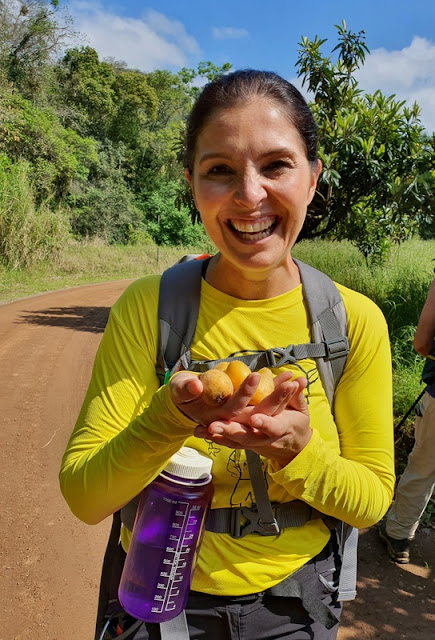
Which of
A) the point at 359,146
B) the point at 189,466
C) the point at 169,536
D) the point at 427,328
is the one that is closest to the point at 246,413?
the point at 189,466

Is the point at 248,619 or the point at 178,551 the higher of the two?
the point at 178,551

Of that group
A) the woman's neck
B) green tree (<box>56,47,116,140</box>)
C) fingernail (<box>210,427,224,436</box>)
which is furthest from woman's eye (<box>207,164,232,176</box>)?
green tree (<box>56,47,116,140</box>)

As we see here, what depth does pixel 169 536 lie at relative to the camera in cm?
123

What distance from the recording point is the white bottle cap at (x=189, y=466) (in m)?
1.23

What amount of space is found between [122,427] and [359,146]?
6816 millimetres

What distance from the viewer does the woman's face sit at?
1340 millimetres

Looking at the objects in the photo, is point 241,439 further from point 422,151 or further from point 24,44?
point 24,44

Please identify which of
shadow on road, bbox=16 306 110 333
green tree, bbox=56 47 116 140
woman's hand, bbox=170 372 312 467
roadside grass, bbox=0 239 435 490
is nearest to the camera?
woman's hand, bbox=170 372 312 467

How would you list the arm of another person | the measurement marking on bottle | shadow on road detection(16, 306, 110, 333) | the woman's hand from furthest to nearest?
shadow on road detection(16, 306, 110, 333), the arm of another person, the measurement marking on bottle, the woman's hand

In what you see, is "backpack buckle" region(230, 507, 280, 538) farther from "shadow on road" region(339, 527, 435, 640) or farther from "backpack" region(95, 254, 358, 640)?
"shadow on road" region(339, 527, 435, 640)

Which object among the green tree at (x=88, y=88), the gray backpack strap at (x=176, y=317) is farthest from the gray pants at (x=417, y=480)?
the green tree at (x=88, y=88)

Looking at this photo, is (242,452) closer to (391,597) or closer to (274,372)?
(274,372)

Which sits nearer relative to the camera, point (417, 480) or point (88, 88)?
point (417, 480)

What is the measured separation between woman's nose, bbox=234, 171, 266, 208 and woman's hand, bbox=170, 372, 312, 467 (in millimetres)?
484
